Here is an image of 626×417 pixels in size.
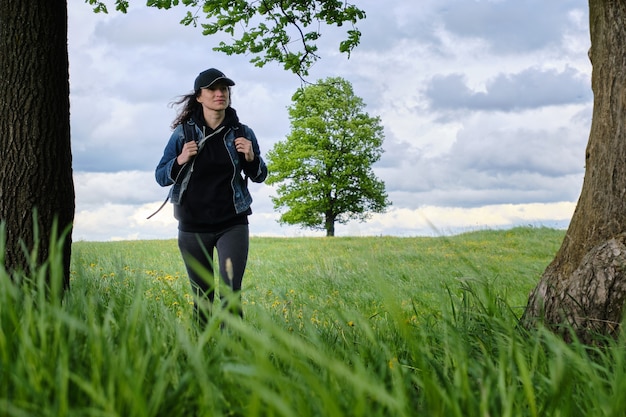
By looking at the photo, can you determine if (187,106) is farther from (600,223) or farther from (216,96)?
(600,223)

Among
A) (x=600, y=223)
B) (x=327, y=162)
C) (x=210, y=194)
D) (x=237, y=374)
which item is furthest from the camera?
(x=327, y=162)

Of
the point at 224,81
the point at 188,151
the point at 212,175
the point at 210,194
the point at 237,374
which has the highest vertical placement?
the point at 224,81

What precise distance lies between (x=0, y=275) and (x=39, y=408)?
0.86 meters

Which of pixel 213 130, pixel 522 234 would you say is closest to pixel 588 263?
pixel 213 130

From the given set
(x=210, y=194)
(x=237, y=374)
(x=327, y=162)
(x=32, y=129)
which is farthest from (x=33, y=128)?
(x=327, y=162)

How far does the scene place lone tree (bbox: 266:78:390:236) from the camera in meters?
34.6

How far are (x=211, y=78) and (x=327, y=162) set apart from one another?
28.7 m

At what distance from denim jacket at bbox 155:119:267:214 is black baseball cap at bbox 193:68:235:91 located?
0.44 metres

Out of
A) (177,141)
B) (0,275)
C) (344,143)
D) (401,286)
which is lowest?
(401,286)

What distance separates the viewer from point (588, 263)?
5066 millimetres

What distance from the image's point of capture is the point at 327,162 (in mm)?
34656

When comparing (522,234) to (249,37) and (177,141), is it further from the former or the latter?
(177,141)

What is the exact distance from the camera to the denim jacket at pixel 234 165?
612 centimetres

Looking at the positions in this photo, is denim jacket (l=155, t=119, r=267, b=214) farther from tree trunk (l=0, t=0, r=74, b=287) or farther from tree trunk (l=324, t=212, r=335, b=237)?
tree trunk (l=324, t=212, r=335, b=237)
